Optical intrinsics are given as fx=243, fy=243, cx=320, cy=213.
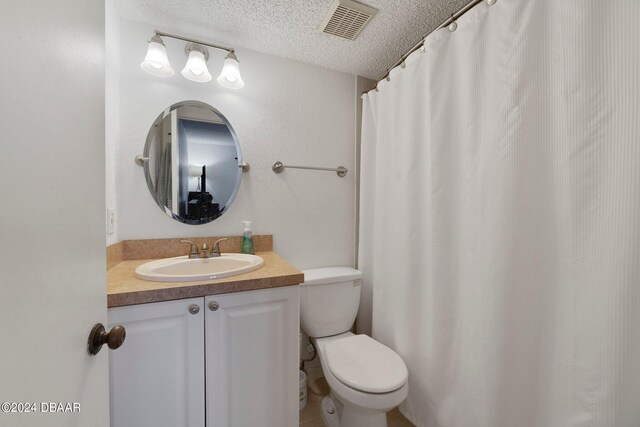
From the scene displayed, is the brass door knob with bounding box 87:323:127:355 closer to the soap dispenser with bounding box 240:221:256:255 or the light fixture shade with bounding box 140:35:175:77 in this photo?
the soap dispenser with bounding box 240:221:256:255

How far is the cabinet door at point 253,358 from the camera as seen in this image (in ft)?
3.01

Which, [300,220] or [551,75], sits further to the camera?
[300,220]

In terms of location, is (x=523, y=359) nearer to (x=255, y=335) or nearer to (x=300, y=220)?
(x=255, y=335)

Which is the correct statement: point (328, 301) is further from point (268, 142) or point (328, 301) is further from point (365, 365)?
point (268, 142)

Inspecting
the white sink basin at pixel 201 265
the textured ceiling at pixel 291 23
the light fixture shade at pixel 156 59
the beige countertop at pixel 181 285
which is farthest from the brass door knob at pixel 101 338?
the textured ceiling at pixel 291 23

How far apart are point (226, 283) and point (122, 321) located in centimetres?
34

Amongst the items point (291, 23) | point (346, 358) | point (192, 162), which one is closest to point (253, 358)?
point (346, 358)

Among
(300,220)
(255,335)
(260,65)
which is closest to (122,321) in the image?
(255,335)

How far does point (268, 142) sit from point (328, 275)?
90cm

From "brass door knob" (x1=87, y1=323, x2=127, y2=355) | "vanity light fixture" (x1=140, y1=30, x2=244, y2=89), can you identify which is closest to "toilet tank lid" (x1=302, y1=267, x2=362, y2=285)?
"brass door knob" (x1=87, y1=323, x2=127, y2=355)

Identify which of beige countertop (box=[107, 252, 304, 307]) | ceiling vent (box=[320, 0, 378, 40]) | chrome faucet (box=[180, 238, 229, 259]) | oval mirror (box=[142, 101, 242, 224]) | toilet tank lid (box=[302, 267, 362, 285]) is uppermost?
ceiling vent (box=[320, 0, 378, 40])

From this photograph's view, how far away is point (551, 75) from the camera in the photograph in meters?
0.76

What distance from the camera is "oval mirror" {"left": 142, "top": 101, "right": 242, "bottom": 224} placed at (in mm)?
1302

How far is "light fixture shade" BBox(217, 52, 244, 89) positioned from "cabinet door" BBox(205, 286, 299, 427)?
113 centimetres
